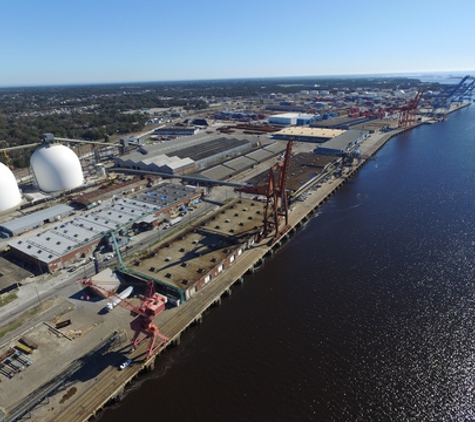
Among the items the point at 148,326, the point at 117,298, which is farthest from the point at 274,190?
the point at 148,326

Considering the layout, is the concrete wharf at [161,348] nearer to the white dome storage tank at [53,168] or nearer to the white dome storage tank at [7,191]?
the white dome storage tank at [7,191]

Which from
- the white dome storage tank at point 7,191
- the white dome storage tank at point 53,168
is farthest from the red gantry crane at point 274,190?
the white dome storage tank at point 7,191

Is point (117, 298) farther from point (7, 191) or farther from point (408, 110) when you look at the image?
point (408, 110)

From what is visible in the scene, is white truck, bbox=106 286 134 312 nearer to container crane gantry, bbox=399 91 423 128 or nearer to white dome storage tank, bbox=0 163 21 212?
white dome storage tank, bbox=0 163 21 212

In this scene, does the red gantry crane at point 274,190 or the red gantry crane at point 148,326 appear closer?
the red gantry crane at point 148,326

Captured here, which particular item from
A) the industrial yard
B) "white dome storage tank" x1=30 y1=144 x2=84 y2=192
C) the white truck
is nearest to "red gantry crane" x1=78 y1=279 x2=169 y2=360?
the industrial yard

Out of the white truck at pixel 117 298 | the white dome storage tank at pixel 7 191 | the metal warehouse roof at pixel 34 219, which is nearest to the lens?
the white truck at pixel 117 298

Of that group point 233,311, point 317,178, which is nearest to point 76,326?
point 233,311
